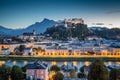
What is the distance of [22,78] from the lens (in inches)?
243

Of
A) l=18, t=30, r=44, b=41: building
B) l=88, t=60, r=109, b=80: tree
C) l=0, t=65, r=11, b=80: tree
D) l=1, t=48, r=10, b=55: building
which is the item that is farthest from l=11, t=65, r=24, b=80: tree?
l=18, t=30, r=44, b=41: building

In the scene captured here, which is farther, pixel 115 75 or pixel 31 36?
pixel 31 36

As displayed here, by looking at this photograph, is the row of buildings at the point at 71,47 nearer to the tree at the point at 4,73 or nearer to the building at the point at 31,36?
the building at the point at 31,36

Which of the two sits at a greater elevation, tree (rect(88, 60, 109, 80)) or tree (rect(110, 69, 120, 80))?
tree (rect(88, 60, 109, 80))

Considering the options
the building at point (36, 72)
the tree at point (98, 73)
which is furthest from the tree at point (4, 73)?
the tree at point (98, 73)

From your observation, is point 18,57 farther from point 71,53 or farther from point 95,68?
point 95,68

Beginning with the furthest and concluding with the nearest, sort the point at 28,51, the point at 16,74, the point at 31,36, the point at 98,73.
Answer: the point at 31,36
the point at 28,51
the point at 16,74
the point at 98,73

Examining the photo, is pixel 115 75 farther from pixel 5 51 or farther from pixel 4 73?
pixel 5 51

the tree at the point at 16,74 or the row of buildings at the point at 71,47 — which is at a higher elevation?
the tree at the point at 16,74

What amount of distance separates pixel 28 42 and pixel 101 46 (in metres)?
3.26

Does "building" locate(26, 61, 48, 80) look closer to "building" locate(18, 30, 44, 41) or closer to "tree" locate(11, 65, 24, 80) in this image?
"tree" locate(11, 65, 24, 80)

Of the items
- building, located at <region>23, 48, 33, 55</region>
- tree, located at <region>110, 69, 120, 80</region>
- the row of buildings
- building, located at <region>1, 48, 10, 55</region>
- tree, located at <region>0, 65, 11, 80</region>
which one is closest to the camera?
tree, located at <region>0, 65, 11, 80</region>

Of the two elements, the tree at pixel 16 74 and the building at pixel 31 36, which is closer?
the tree at pixel 16 74

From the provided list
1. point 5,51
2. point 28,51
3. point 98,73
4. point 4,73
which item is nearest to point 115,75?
point 98,73
